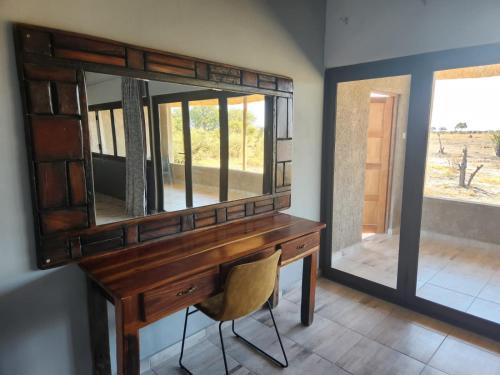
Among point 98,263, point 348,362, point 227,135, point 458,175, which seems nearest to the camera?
point 98,263

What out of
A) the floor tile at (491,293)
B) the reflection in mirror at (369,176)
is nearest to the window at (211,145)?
the reflection in mirror at (369,176)

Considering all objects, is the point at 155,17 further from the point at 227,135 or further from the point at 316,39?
the point at 316,39

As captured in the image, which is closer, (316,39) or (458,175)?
(316,39)

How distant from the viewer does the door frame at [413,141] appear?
87.7 inches

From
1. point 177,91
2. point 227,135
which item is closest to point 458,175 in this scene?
point 227,135

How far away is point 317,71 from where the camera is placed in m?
2.82

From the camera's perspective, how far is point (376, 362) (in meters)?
2.04

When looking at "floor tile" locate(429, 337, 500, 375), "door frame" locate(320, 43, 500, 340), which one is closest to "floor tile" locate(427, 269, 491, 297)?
"door frame" locate(320, 43, 500, 340)

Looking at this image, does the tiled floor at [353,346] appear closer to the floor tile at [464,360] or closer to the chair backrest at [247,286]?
the floor tile at [464,360]

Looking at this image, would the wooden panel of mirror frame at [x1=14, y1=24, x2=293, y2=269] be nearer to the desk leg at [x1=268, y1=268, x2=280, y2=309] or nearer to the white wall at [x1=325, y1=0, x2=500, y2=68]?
the desk leg at [x1=268, y1=268, x2=280, y2=309]

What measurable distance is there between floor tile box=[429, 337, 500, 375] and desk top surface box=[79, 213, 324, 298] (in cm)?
113

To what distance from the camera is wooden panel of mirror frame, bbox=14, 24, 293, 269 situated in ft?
4.41

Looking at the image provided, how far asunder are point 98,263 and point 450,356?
223 cm

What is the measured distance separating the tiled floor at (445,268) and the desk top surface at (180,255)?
4.32 feet
